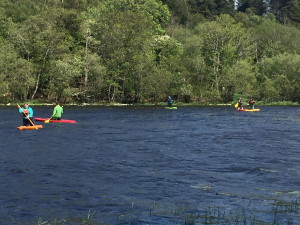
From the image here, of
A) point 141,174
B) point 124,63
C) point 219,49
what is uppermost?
point 219,49

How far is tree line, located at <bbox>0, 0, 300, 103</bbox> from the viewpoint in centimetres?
8550

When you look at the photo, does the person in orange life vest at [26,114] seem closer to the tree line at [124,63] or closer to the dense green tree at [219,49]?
the tree line at [124,63]

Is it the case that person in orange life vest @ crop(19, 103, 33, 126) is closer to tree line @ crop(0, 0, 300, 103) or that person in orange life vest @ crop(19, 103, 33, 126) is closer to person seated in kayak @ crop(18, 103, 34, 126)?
person seated in kayak @ crop(18, 103, 34, 126)

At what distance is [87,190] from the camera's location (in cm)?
1853

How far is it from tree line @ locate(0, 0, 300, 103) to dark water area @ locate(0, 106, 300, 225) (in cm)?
4776

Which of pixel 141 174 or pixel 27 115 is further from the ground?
pixel 27 115

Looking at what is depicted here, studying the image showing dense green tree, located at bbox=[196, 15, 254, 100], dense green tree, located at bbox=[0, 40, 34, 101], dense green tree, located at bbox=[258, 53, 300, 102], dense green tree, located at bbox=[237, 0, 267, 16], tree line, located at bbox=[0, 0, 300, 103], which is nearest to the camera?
dense green tree, located at bbox=[0, 40, 34, 101]

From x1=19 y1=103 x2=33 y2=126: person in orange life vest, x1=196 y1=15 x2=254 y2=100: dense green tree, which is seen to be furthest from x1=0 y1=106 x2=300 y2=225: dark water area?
x1=196 y1=15 x2=254 y2=100: dense green tree

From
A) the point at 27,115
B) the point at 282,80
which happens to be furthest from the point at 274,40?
the point at 27,115

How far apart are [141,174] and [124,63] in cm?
6777

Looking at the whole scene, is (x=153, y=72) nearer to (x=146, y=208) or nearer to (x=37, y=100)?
(x=37, y=100)

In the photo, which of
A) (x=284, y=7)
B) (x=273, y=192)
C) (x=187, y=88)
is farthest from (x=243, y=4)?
(x=273, y=192)

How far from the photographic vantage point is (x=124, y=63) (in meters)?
88.2

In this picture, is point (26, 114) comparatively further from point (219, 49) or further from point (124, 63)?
point (219, 49)
